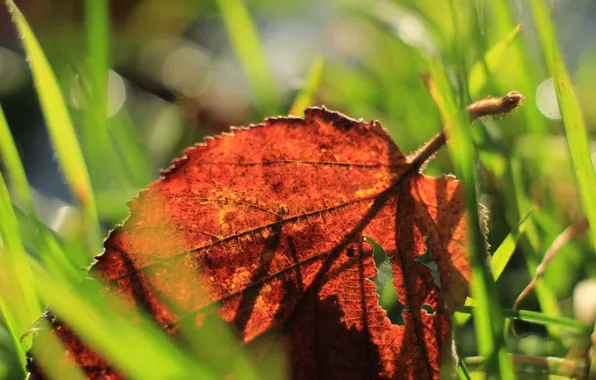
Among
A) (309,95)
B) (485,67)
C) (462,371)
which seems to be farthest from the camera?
(309,95)

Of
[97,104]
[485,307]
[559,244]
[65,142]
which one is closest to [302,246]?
[485,307]

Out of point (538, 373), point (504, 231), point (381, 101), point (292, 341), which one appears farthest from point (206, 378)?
point (381, 101)

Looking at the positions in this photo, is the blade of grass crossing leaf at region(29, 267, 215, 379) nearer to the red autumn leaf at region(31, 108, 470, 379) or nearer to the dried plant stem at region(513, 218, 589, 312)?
the red autumn leaf at region(31, 108, 470, 379)

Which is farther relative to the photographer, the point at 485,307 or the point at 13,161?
the point at 13,161

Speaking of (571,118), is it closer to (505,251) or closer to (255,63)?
(505,251)

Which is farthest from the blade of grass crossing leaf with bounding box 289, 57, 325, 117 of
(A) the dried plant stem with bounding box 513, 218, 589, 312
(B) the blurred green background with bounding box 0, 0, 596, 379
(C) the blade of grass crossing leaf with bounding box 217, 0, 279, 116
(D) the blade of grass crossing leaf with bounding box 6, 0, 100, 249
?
(A) the dried plant stem with bounding box 513, 218, 589, 312

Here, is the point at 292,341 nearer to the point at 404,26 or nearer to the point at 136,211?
the point at 136,211
